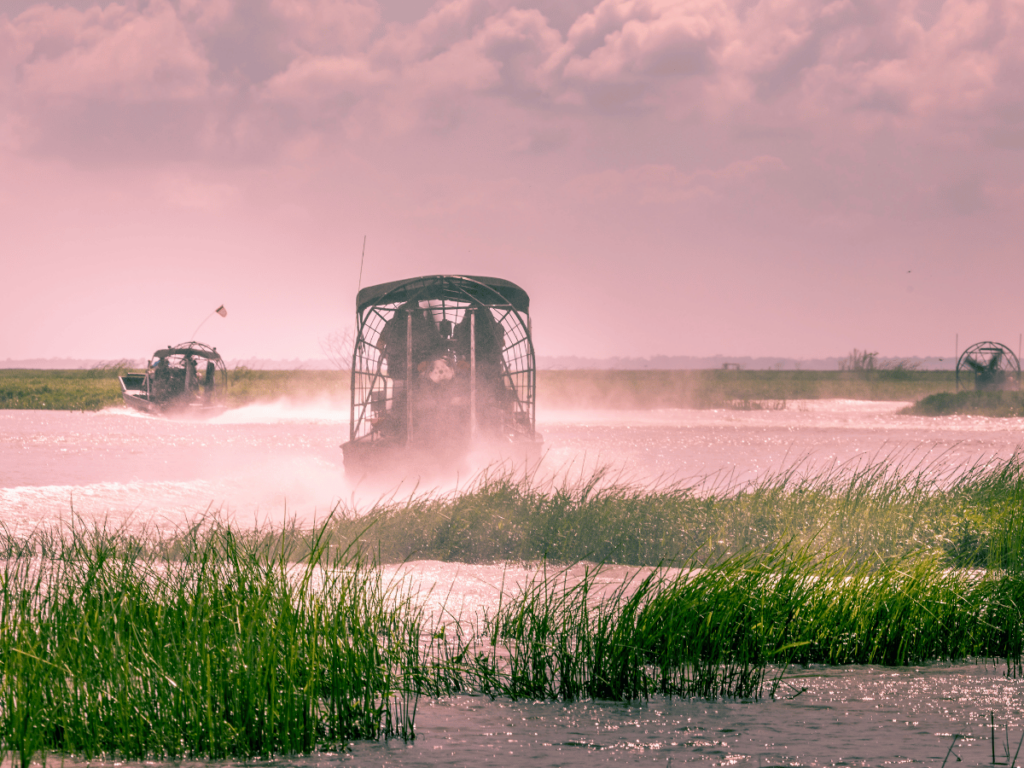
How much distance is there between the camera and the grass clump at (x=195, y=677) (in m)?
3.50

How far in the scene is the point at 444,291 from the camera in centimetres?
1309

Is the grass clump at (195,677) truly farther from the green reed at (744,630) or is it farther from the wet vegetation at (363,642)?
the green reed at (744,630)

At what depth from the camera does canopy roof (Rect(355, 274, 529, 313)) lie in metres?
12.9

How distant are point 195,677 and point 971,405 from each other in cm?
3852

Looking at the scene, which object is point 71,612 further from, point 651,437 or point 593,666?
point 651,437

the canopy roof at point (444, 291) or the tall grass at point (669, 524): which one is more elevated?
the canopy roof at point (444, 291)

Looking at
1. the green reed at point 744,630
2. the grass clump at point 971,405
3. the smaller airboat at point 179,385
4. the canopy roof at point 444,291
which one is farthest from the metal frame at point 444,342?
the grass clump at point 971,405

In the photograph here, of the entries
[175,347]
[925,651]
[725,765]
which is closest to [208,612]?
[725,765]

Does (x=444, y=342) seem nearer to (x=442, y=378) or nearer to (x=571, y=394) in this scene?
(x=442, y=378)

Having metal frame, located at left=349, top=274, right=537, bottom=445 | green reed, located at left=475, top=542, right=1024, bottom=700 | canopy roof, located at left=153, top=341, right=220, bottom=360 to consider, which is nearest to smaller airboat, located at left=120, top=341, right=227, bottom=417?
canopy roof, located at left=153, top=341, right=220, bottom=360

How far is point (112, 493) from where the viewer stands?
516 inches

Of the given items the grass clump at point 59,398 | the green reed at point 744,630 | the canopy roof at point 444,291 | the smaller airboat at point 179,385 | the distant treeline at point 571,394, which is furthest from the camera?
the distant treeline at point 571,394

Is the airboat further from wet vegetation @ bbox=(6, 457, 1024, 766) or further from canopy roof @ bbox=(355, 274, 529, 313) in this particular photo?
wet vegetation @ bbox=(6, 457, 1024, 766)

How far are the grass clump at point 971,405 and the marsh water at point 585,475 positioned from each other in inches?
68.5
